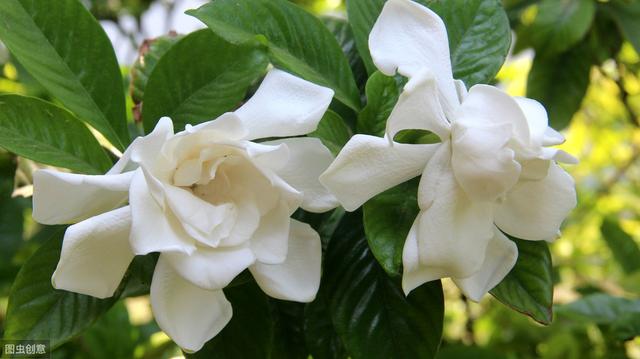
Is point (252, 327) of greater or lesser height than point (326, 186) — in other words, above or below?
below

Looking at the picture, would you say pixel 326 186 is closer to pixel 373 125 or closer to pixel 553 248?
pixel 373 125

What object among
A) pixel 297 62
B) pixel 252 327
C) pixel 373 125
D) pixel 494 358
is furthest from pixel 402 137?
pixel 494 358

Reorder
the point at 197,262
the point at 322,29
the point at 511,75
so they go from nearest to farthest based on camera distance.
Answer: the point at 197,262 < the point at 322,29 < the point at 511,75

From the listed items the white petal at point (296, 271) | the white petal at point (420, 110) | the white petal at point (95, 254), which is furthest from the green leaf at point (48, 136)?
the white petal at point (420, 110)

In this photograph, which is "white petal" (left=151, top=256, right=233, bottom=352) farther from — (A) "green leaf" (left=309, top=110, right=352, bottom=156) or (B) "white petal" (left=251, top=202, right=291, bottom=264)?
(A) "green leaf" (left=309, top=110, right=352, bottom=156)

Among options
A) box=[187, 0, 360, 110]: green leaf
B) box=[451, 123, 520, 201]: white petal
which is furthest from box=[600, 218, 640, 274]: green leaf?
box=[451, 123, 520, 201]: white petal

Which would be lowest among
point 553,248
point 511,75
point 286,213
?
point 553,248
